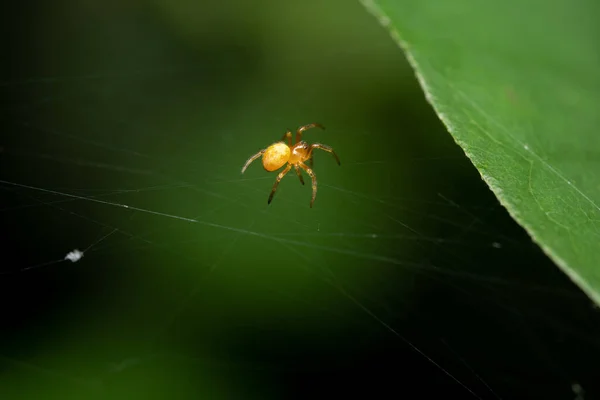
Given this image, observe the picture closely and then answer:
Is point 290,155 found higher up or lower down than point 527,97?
higher up

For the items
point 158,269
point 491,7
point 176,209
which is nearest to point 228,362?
point 158,269

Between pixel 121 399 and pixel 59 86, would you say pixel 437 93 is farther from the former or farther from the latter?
pixel 59 86

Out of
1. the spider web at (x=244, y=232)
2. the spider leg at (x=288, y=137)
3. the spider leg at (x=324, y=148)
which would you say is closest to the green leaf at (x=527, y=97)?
the spider web at (x=244, y=232)

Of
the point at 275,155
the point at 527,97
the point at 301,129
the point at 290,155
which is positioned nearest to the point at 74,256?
the point at 275,155

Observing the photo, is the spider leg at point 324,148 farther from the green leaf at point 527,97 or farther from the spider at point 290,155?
the green leaf at point 527,97

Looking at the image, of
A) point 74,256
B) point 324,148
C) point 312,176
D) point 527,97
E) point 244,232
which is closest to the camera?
point 527,97

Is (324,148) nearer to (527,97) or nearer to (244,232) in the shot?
(244,232)

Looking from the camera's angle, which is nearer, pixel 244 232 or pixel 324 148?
pixel 244 232
